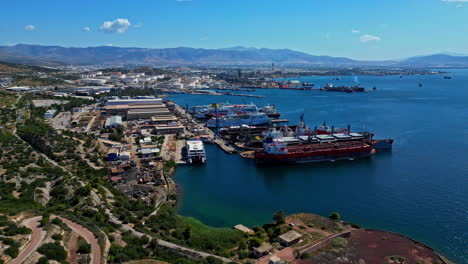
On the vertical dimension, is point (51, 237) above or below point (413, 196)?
above

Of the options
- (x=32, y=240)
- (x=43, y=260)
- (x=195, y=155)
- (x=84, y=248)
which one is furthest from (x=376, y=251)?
(x=195, y=155)

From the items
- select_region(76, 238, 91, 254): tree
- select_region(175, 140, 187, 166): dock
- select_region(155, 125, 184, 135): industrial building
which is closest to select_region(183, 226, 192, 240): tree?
select_region(76, 238, 91, 254): tree

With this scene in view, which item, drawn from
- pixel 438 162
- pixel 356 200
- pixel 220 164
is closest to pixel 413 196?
pixel 356 200

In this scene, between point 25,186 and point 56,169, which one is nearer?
point 25,186

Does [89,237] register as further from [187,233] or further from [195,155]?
[195,155]

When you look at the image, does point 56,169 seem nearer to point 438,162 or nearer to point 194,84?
point 438,162

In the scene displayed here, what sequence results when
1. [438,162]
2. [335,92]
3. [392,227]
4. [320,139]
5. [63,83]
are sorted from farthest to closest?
[335,92], [63,83], [320,139], [438,162], [392,227]

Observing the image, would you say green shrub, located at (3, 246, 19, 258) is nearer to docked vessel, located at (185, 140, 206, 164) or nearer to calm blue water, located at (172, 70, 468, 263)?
calm blue water, located at (172, 70, 468, 263)

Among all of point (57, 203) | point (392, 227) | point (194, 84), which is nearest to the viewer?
point (57, 203)
